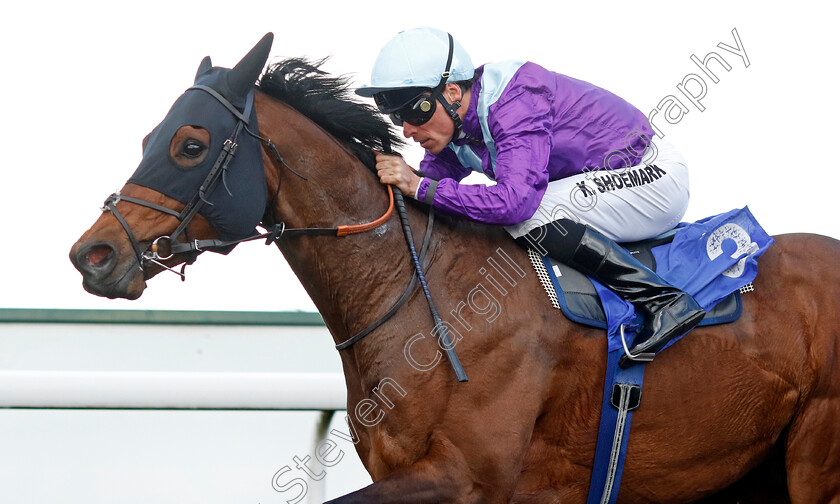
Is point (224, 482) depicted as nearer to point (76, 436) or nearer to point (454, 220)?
point (76, 436)

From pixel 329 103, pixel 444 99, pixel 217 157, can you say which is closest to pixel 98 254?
pixel 217 157

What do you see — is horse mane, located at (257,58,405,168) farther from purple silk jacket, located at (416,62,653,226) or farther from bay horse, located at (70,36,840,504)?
purple silk jacket, located at (416,62,653,226)

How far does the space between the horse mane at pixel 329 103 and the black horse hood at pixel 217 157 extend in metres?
0.16

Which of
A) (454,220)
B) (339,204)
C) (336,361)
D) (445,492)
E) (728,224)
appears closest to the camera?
(445,492)

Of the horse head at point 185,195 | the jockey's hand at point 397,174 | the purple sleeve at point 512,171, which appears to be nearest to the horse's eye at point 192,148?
the horse head at point 185,195

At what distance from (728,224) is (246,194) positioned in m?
1.50

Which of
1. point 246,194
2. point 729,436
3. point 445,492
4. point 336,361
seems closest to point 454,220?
point 246,194

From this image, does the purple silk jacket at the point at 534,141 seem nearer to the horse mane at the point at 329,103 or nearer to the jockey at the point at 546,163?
the jockey at the point at 546,163

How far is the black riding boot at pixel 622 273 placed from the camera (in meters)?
2.23

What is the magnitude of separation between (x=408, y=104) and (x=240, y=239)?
2.11 feet

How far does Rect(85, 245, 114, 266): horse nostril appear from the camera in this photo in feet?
6.33

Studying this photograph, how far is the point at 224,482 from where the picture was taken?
3.71 meters

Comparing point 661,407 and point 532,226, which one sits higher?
point 532,226

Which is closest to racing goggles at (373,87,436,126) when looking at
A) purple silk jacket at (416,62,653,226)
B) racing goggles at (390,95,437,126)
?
racing goggles at (390,95,437,126)
